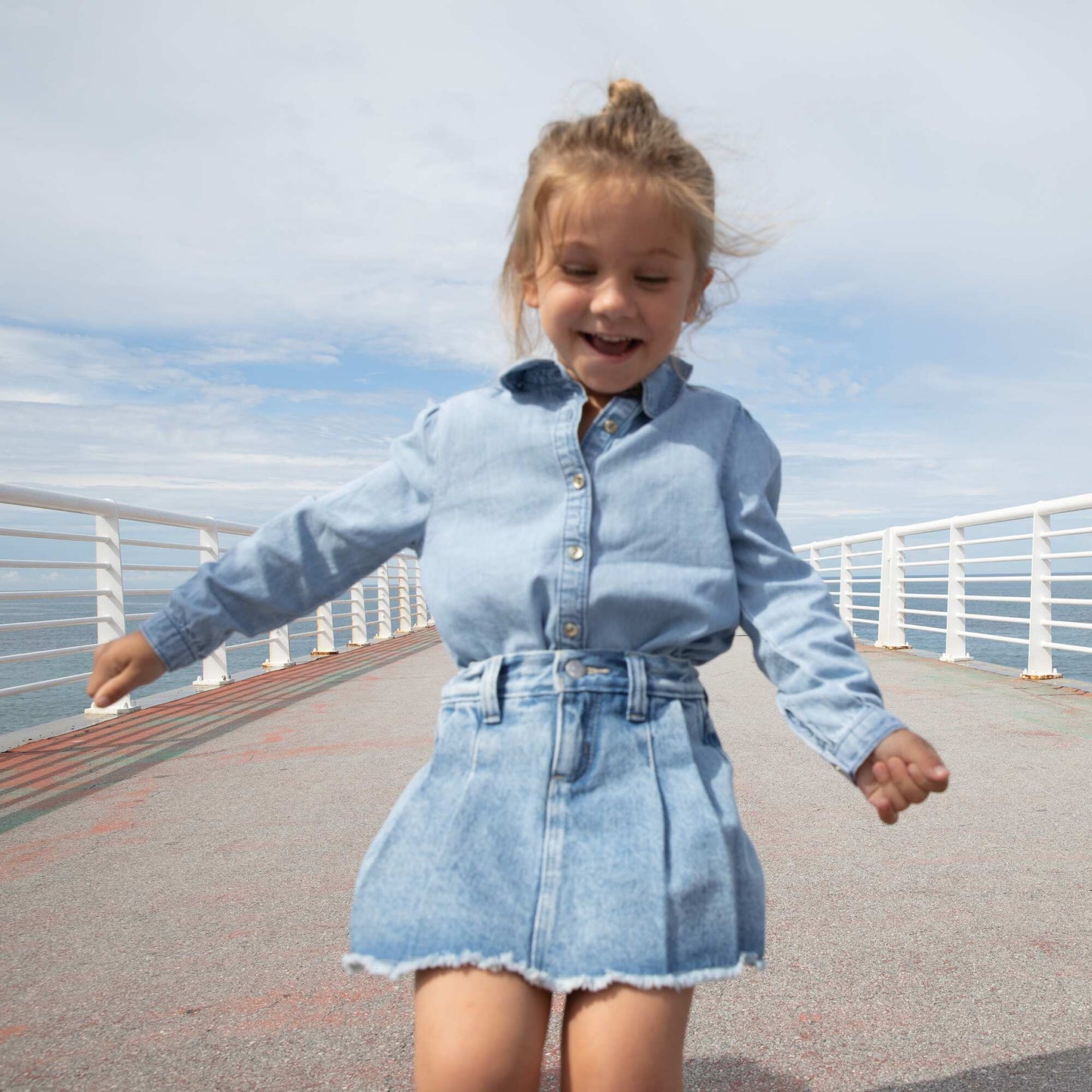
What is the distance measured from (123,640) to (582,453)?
700 millimetres

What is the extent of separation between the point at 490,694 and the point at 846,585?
12.8m

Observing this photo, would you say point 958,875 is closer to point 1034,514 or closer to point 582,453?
point 582,453

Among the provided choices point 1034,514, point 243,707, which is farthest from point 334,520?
point 1034,514

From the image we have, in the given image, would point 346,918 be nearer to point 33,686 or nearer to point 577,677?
point 577,677

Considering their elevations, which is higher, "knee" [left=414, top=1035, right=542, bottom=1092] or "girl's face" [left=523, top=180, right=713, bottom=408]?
"girl's face" [left=523, top=180, right=713, bottom=408]

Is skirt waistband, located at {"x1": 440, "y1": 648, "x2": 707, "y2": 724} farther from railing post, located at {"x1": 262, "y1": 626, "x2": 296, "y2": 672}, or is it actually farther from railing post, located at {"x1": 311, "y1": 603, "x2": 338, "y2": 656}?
railing post, located at {"x1": 311, "y1": 603, "x2": 338, "y2": 656}

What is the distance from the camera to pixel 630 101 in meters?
1.57

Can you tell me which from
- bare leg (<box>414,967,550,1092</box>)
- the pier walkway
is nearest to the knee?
bare leg (<box>414,967,550,1092</box>)

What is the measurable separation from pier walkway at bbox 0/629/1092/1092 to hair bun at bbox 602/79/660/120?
1.62 m

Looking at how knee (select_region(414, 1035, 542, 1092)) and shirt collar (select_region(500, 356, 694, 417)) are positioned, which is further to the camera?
shirt collar (select_region(500, 356, 694, 417))

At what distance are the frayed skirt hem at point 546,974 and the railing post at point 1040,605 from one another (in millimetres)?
6881

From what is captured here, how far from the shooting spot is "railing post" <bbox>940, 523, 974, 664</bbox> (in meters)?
9.12

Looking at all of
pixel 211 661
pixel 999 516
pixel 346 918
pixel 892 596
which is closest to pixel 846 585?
pixel 892 596

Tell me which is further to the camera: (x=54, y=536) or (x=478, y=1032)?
(x=54, y=536)
